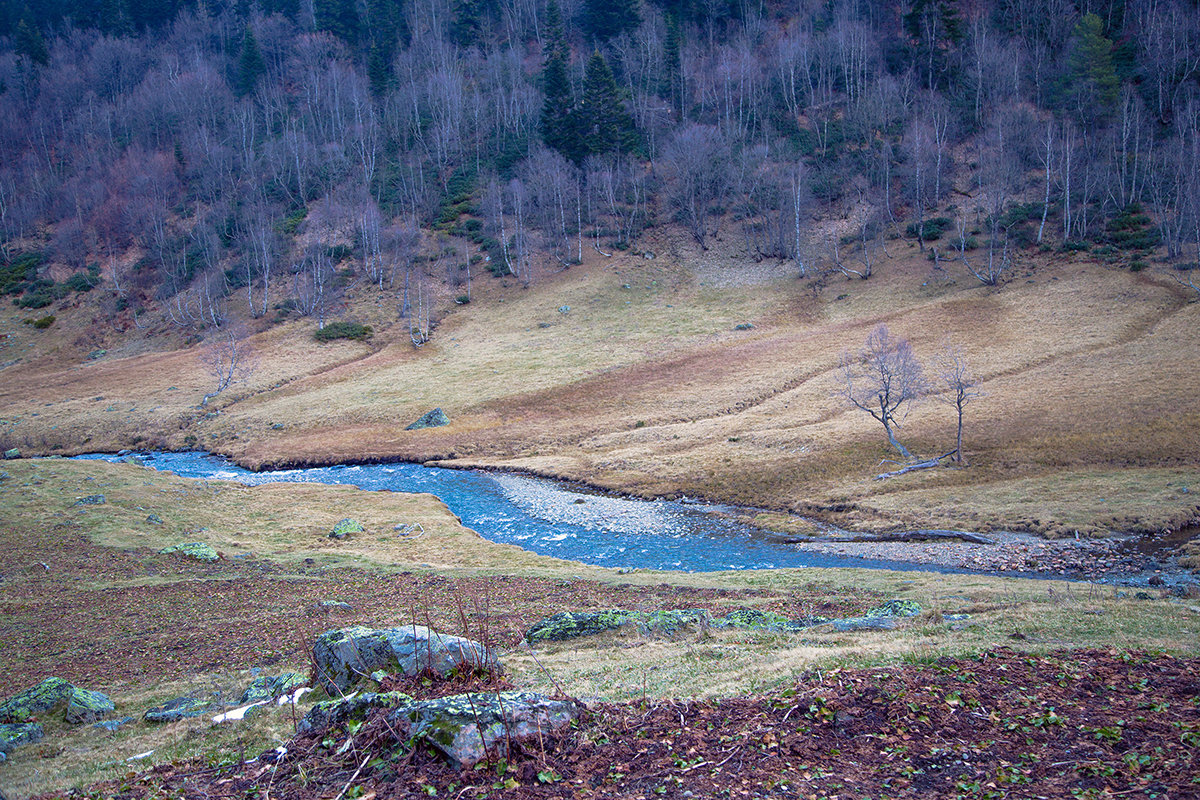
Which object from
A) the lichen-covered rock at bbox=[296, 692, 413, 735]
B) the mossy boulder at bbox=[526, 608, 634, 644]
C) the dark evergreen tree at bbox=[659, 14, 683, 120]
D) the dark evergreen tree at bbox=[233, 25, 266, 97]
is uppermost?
the dark evergreen tree at bbox=[233, 25, 266, 97]

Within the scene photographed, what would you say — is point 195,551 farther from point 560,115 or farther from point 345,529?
point 560,115

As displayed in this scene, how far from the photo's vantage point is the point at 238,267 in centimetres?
10006

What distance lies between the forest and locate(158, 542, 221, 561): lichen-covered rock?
199 ft

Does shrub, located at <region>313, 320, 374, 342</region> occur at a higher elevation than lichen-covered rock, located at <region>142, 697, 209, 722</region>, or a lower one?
lower

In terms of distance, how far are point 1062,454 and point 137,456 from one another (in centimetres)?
6397

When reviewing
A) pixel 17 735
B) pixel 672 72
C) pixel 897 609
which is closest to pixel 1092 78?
pixel 672 72

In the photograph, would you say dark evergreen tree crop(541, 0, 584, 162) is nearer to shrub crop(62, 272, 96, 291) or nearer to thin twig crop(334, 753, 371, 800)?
shrub crop(62, 272, 96, 291)

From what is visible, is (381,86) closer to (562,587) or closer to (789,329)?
(789,329)

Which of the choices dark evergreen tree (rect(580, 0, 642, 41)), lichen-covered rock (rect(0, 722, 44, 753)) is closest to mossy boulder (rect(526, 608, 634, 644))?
lichen-covered rock (rect(0, 722, 44, 753))

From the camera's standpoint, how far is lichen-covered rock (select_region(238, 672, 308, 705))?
1292 cm

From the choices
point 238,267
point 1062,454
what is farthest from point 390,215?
point 1062,454

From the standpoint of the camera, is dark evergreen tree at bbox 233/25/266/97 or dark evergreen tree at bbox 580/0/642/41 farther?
dark evergreen tree at bbox 233/25/266/97

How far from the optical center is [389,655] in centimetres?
1068

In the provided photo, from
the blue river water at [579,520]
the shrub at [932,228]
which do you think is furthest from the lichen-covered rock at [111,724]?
the shrub at [932,228]
